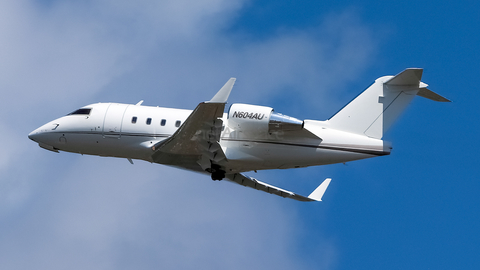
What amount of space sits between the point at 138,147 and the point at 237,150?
4.14m

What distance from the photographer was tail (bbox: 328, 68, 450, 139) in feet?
78.8

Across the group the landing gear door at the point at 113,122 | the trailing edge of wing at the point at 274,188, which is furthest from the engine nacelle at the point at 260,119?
the trailing edge of wing at the point at 274,188

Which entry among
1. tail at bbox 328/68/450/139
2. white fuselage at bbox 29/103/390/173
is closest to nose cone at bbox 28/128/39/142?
white fuselage at bbox 29/103/390/173

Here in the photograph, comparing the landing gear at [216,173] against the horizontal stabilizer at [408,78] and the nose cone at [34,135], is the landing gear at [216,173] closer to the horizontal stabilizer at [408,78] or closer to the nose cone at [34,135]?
the horizontal stabilizer at [408,78]

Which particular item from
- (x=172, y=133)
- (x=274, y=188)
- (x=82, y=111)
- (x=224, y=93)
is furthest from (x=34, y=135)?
(x=274, y=188)

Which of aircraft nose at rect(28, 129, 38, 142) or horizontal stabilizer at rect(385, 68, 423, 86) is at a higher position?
horizontal stabilizer at rect(385, 68, 423, 86)

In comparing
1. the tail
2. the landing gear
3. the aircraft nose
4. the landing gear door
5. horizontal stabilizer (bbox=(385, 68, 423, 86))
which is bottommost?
the landing gear

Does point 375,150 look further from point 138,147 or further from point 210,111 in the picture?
point 138,147

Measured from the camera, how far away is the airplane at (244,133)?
23.4 meters

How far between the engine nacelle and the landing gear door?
525cm

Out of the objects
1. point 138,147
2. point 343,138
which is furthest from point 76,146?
point 343,138

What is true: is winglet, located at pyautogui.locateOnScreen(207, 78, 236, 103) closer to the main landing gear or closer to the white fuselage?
the white fuselage

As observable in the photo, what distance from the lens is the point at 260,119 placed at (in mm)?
23203

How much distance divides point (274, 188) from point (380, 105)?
24.5ft
